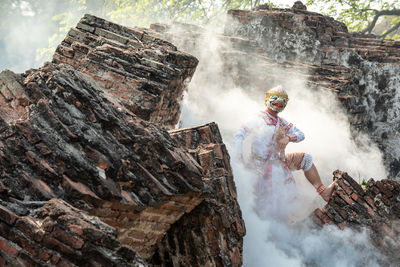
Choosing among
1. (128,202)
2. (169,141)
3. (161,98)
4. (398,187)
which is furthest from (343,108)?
(128,202)

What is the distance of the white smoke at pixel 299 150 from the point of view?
4199 mm

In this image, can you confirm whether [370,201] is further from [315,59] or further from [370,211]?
[315,59]

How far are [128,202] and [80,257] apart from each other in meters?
0.70

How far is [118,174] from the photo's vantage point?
2.68 meters

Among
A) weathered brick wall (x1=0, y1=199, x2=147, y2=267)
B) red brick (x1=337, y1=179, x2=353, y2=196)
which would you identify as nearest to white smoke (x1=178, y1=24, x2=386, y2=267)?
red brick (x1=337, y1=179, x2=353, y2=196)

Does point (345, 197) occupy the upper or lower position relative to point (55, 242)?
upper

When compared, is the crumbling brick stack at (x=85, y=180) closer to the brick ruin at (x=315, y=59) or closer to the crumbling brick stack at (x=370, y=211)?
the crumbling brick stack at (x=370, y=211)

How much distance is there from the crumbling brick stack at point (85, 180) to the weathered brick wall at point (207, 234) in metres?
0.02

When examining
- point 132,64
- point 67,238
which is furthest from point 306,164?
point 67,238

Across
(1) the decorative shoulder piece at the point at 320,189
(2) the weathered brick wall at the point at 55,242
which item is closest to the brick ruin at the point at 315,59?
(1) the decorative shoulder piece at the point at 320,189

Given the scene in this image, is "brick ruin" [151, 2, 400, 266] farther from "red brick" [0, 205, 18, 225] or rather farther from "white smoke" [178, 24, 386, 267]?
"red brick" [0, 205, 18, 225]

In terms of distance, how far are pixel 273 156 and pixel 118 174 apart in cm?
270

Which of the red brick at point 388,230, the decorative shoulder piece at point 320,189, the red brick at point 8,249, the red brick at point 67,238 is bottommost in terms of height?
the red brick at point 8,249

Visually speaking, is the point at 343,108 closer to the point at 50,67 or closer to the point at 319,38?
the point at 319,38
